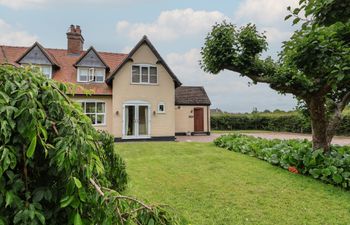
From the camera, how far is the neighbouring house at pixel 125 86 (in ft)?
56.4

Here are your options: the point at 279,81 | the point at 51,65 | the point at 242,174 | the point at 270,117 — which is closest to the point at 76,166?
the point at 242,174

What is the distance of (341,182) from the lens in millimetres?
6355

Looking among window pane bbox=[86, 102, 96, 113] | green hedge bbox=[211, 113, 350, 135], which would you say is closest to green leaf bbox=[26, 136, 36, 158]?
window pane bbox=[86, 102, 96, 113]

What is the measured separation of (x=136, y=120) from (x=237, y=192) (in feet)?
41.0

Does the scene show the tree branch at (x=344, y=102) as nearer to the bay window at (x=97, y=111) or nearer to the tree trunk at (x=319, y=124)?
the tree trunk at (x=319, y=124)

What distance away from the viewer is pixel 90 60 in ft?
57.2

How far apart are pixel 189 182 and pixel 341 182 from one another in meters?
3.96

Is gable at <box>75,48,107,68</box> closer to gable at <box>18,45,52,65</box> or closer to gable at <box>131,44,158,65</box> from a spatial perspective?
gable at <box>18,45,52,65</box>

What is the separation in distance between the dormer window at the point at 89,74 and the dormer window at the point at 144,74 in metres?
2.55

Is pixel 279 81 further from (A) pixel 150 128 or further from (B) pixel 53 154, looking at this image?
(A) pixel 150 128

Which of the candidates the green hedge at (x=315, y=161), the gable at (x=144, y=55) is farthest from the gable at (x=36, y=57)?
the green hedge at (x=315, y=161)

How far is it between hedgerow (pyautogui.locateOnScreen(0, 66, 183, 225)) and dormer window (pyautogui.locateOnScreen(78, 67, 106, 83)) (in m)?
16.9

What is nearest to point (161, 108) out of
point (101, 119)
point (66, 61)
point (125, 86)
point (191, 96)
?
point (125, 86)

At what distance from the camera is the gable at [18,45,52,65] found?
54.4ft
